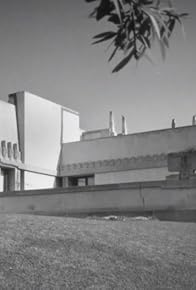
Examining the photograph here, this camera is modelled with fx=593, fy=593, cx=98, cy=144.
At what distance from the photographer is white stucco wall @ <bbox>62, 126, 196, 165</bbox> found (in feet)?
124

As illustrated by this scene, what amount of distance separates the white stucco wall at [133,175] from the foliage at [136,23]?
3396 centimetres

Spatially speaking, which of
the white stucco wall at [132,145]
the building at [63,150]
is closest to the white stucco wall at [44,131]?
the building at [63,150]

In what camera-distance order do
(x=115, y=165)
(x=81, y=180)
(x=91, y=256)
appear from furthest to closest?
(x=81, y=180) < (x=115, y=165) < (x=91, y=256)

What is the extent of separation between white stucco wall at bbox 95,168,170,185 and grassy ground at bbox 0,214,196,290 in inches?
894

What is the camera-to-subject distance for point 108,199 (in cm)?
2161

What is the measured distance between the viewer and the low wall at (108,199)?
2006 centimetres

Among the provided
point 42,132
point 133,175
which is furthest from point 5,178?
point 133,175

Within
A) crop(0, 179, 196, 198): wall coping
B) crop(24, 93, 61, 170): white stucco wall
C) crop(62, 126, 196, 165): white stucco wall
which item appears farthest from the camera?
crop(24, 93, 61, 170): white stucco wall

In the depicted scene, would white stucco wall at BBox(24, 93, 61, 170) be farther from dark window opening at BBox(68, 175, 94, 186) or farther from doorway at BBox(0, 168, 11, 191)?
dark window opening at BBox(68, 175, 94, 186)

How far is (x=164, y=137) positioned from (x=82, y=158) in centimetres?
683

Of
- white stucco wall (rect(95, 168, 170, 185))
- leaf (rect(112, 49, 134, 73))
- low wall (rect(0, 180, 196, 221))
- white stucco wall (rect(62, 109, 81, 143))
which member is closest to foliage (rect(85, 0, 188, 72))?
leaf (rect(112, 49, 134, 73))

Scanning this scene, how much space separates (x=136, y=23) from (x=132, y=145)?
36.1 metres

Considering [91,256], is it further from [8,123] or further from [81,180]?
[81,180]

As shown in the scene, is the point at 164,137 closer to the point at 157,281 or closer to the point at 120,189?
the point at 120,189
